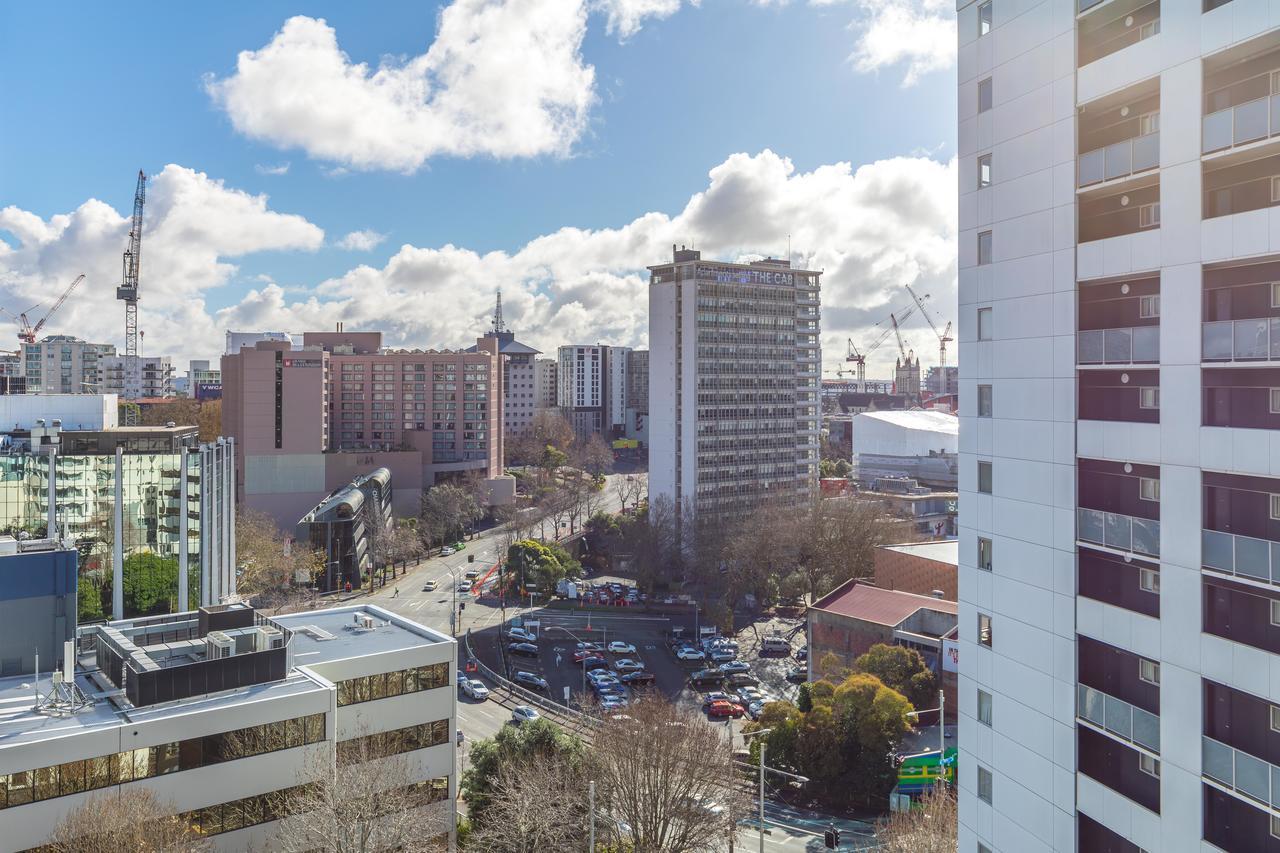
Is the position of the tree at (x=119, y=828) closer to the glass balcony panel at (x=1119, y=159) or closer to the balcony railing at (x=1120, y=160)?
the balcony railing at (x=1120, y=160)

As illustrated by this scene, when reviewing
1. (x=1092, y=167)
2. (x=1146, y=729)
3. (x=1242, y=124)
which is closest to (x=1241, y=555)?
(x=1146, y=729)

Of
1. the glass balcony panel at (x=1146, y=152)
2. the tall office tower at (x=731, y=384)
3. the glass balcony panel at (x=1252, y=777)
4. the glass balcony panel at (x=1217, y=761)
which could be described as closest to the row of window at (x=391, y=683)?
the glass balcony panel at (x=1217, y=761)

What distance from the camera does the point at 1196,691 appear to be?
382 inches

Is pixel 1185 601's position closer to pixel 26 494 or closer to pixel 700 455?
pixel 26 494

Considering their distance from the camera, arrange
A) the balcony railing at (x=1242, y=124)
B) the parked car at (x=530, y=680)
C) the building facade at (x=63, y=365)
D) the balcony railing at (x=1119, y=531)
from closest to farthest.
→ the balcony railing at (x=1242, y=124)
the balcony railing at (x=1119, y=531)
the parked car at (x=530, y=680)
the building facade at (x=63, y=365)

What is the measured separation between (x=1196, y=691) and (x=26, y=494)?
1348 inches

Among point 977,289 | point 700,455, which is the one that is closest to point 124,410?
point 700,455

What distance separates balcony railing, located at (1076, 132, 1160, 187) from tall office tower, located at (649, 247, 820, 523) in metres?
52.6

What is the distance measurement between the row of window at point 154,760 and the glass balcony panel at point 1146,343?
56.4 feet

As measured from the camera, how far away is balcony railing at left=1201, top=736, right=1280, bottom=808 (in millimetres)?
8816

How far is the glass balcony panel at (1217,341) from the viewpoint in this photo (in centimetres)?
939

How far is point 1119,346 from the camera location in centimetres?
1076

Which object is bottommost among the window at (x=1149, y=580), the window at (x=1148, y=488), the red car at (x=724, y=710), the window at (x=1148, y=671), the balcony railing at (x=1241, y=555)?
the red car at (x=724, y=710)

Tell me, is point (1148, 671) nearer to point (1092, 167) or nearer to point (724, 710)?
point (1092, 167)
